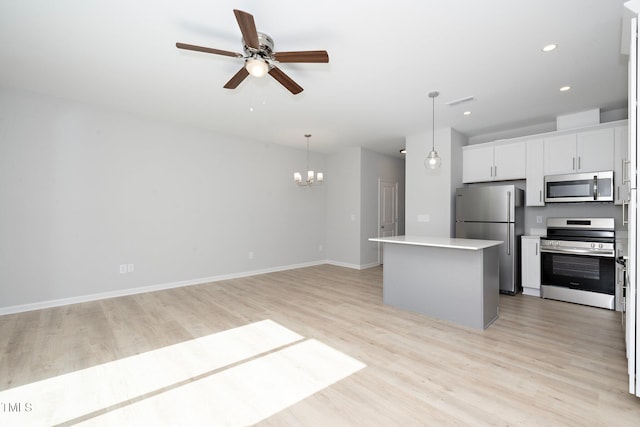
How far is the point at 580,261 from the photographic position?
3.76m

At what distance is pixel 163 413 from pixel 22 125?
4.09m

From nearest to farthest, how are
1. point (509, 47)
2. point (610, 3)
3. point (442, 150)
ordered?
point (610, 3)
point (509, 47)
point (442, 150)

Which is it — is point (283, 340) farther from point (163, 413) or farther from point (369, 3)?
point (369, 3)

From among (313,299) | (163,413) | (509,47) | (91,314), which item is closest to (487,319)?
(313,299)

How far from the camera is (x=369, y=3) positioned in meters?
2.07

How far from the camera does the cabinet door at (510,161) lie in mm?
4523

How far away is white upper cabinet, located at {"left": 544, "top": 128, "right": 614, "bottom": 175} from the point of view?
12.6 ft

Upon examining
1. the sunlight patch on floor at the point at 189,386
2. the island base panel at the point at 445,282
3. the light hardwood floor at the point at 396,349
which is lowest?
the light hardwood floor at the point at 396,349

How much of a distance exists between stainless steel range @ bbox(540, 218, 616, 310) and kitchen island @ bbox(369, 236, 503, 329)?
135 centimetres

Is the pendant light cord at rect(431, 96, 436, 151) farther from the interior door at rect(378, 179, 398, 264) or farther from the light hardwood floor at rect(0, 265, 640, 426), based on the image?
the light hardwood floor at rect(0, 265, 640, 426)

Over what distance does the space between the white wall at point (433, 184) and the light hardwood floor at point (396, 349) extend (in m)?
1.65

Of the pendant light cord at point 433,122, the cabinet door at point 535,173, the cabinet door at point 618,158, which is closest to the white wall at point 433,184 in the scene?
the pendant light cord at point 433,122

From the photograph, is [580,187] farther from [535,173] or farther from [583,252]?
[583,252]

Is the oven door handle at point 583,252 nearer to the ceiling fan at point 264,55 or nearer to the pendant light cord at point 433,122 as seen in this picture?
the pendant light cord at point 433,122
